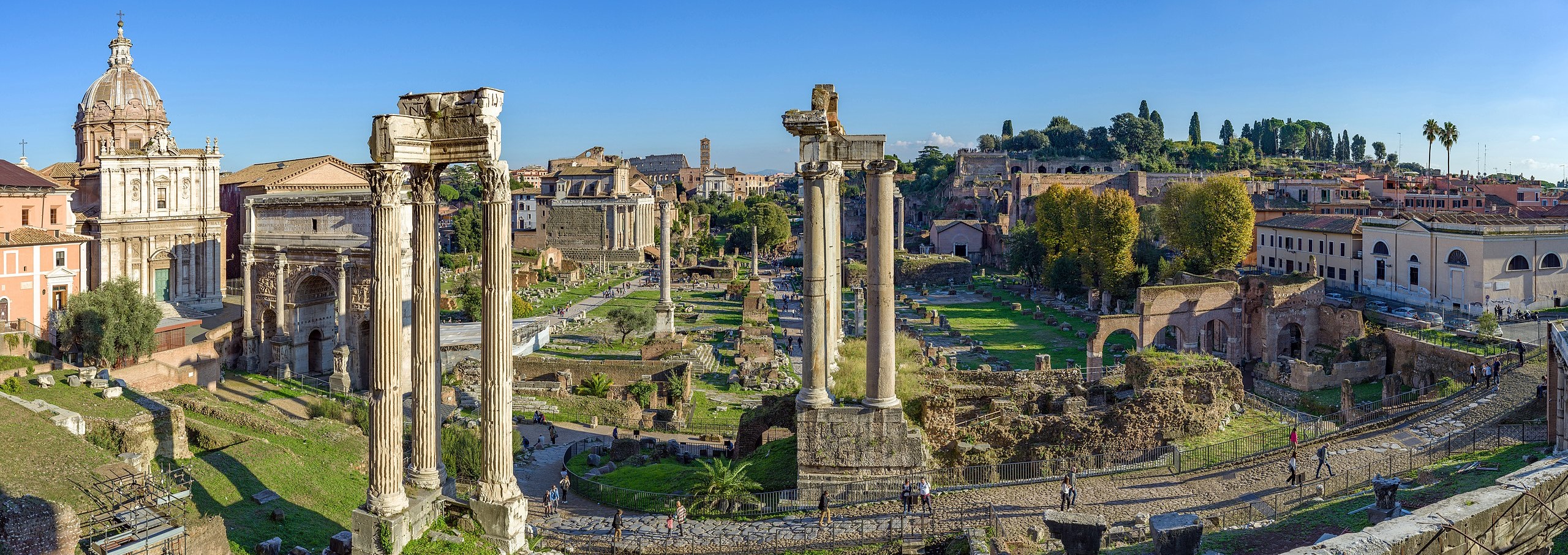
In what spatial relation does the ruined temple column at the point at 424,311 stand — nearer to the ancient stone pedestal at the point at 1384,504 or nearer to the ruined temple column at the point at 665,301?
the ancient stone pedestal at the point at 1384,504

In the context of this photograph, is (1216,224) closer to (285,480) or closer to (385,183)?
(285,480)

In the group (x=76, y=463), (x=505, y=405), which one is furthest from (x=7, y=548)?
(x=505, y=405)

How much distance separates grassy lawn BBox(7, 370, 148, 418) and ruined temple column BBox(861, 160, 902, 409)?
14392 millimetres

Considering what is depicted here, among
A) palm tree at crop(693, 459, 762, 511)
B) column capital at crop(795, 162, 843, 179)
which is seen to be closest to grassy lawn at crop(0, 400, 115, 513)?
palm tree at crop(693, 459, 762, 511)

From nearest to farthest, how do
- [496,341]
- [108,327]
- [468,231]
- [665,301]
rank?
[496,341] < [108,327] < [665,301] < [468,231]

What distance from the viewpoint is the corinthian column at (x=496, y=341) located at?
41.1 feet

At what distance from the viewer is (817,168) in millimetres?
17516

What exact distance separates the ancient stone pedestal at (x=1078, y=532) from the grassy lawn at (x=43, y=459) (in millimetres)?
13544

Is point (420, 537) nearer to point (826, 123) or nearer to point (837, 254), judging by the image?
point (826, 123)

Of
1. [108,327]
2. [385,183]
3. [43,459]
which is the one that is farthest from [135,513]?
[108,327]

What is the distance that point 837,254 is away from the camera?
2230 cm

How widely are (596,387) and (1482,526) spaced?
26351 millimetres

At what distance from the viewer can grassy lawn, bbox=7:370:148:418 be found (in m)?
20.8

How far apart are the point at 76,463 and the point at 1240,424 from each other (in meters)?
24.0
